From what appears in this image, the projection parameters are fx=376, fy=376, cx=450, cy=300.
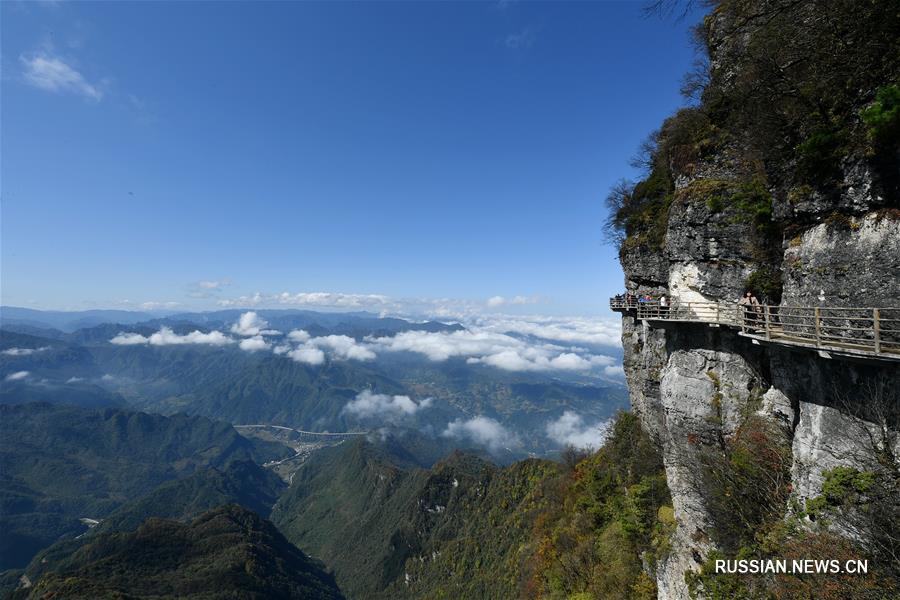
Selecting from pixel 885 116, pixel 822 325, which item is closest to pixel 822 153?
pixel 885 116

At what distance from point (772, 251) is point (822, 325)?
908cm

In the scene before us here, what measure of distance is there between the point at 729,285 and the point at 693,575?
51.6 ft

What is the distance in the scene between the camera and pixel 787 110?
17.4 m

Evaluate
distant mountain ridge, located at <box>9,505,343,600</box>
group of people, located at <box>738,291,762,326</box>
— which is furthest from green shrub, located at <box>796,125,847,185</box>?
distant mountain ridge, located at <box>9,505,343,600</box>

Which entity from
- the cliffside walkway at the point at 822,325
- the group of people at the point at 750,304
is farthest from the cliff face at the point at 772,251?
the group of people at the point at 750,304

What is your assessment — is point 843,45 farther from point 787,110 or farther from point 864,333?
point 864,333

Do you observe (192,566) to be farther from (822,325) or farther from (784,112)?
(784,112)

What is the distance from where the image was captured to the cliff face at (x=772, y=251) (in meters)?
13.7

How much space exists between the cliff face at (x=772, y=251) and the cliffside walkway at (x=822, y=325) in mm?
578

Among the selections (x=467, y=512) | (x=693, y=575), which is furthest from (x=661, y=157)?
(x=467, y=512)

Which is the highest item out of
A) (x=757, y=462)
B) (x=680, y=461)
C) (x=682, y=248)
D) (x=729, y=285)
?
(x=682, y=248)

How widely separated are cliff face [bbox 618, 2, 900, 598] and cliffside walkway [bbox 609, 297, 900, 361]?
58 cm

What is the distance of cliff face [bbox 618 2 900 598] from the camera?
13734 mm

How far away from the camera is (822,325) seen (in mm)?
12953
